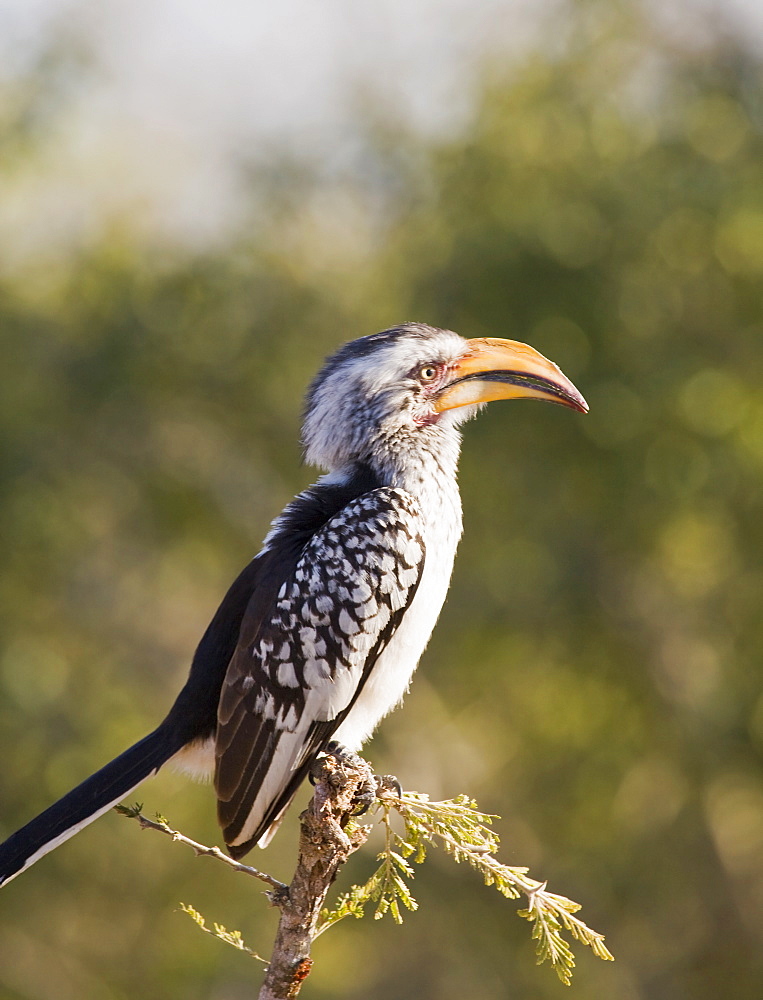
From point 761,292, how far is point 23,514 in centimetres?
690

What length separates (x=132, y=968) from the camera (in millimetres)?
11219

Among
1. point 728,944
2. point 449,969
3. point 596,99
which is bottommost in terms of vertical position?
point 449,969

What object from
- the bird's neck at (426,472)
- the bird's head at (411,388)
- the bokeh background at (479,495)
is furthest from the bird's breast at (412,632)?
the bokeh background at (479,495)

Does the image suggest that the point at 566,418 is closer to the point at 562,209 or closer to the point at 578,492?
the point at 578,492

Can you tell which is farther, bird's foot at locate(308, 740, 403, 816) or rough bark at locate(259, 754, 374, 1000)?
bird's foot at locate(308, 740, 403, 816)

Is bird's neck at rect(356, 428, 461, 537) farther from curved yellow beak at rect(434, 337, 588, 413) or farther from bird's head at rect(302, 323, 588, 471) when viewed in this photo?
curved yellow beak at rect(434, 337, 588, 413)

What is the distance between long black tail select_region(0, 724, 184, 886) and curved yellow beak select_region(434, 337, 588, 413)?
1620 millimetres

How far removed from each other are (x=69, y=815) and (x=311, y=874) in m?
0.87

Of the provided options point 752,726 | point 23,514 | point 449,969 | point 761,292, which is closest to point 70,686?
point 23,514

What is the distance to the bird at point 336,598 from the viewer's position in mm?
3627

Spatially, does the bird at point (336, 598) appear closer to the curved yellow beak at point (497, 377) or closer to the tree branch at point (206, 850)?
the curved yellow beak at point (497, 377)

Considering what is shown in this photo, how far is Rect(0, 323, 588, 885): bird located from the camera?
3.63m

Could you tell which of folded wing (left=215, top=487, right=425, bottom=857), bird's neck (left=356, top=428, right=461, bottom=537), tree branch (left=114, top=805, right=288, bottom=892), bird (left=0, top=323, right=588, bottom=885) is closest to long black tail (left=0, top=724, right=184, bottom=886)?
bird (left=0, top=323, right=588, bottom=885)

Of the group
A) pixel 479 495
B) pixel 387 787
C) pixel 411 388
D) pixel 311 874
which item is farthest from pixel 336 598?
pixel 479 495
